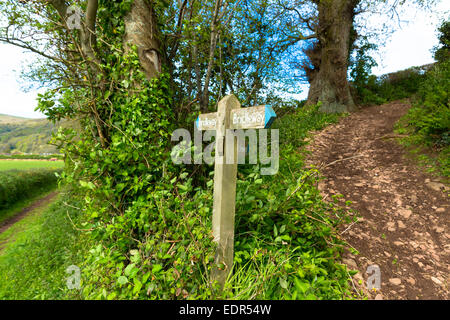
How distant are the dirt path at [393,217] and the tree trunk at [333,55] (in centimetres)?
474

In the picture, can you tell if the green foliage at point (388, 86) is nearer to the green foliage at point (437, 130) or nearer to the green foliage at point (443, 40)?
the green foliage at point (443, 40)

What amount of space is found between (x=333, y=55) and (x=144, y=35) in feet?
32.9

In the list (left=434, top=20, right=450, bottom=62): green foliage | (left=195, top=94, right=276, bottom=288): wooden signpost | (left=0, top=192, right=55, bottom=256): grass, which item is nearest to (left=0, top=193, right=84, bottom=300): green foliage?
(left=0, top=192, right=55, bottom=256): grass

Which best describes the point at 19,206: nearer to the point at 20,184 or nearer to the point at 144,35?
the point at 20,184

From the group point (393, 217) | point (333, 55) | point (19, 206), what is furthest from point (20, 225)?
point (333, 55)

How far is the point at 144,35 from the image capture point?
2.96m

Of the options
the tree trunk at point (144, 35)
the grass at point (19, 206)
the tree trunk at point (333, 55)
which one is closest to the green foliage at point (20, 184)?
the grass at point (19, 206)

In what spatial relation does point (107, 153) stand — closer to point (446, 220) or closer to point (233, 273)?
point (233, 273)

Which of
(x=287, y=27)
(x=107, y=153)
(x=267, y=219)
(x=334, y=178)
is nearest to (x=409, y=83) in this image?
(x=287, y=27)

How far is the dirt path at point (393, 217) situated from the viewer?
8.38 ft

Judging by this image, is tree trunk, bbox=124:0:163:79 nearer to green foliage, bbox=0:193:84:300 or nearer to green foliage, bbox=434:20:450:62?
green foliage, bbox=0:193:84:300

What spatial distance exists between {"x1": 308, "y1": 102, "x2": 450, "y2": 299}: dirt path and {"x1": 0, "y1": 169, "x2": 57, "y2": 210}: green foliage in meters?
13.0

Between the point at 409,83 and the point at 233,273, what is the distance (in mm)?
16427

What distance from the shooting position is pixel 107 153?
8.22 ft
